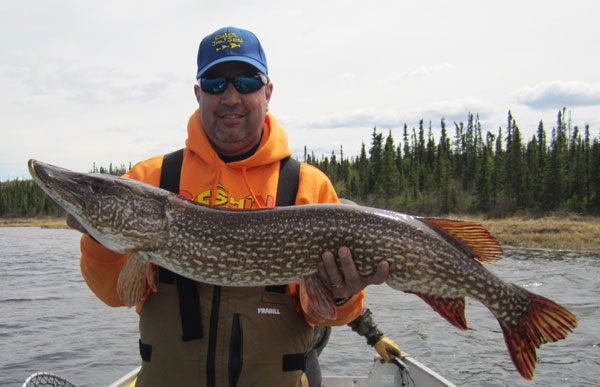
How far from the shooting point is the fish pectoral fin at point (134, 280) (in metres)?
2.62

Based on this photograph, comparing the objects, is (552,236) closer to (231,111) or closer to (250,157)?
(250,157)

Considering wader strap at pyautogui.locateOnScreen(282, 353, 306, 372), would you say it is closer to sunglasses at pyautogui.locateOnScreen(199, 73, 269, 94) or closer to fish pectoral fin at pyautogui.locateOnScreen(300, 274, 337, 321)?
fish pectoral fin at pyautogui.locateOnScreen(300, 274, 337, 321)

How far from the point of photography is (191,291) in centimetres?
278

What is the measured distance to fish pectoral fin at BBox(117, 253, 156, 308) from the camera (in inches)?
103

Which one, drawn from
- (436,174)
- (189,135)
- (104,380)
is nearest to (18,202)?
(436,174)

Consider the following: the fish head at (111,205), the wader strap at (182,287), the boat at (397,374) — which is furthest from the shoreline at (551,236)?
the fish head at (111,205)

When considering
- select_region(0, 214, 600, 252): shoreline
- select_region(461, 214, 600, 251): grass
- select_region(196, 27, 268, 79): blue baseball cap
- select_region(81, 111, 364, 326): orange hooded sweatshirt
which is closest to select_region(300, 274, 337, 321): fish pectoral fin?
select_region(81, 111, 364, 326): orange hooded sweatshirt

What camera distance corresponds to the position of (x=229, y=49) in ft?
10.0

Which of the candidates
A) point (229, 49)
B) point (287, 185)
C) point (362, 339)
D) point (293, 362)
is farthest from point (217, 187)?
point (362, 339)

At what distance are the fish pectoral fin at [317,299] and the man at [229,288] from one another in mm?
28

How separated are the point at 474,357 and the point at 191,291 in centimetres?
→ 858

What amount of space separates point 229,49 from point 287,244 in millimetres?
1338

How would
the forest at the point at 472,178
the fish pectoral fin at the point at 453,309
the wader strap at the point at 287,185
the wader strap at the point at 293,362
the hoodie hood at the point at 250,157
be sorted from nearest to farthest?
the wader strap at the point at 293,362 < the fish pectoral fin at the point at 453,309 < the wader strap at the point at 287,185 < the hoodie hood at the point at 250,157 < the forest at the point at 472,178

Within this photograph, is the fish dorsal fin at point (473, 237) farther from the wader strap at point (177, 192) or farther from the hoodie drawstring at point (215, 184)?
the hoodie drawstring at point (215, 184)
